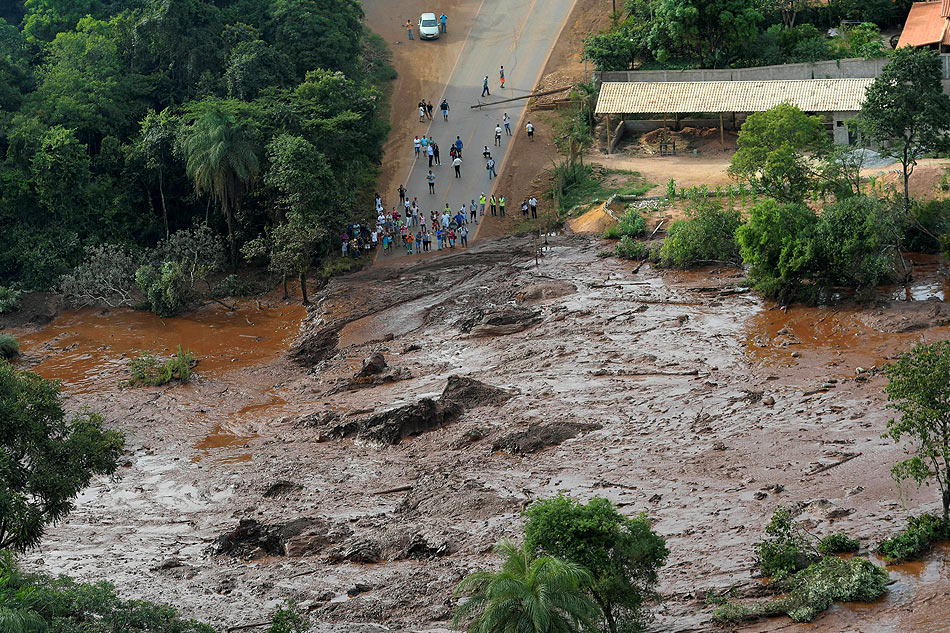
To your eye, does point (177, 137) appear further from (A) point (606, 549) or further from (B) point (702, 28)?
(A) point (606, 549)

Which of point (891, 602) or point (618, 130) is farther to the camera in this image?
point (618, 130)

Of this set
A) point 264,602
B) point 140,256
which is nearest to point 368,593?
point 264,602

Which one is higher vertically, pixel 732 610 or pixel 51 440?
pixel 51 440

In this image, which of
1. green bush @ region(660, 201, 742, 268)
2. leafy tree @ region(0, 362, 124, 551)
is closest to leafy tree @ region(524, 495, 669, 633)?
leafy tree @ region(0, 362, 124, 551)

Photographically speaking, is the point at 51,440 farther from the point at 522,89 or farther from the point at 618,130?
the point at 522,89

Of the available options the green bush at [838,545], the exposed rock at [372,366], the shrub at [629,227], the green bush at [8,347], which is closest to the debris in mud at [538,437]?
the exposed rock at [372,366]

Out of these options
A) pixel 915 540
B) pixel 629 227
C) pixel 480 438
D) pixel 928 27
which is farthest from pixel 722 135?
pixel 915 540

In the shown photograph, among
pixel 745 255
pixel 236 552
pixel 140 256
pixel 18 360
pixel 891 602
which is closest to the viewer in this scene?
pixel 891 602
